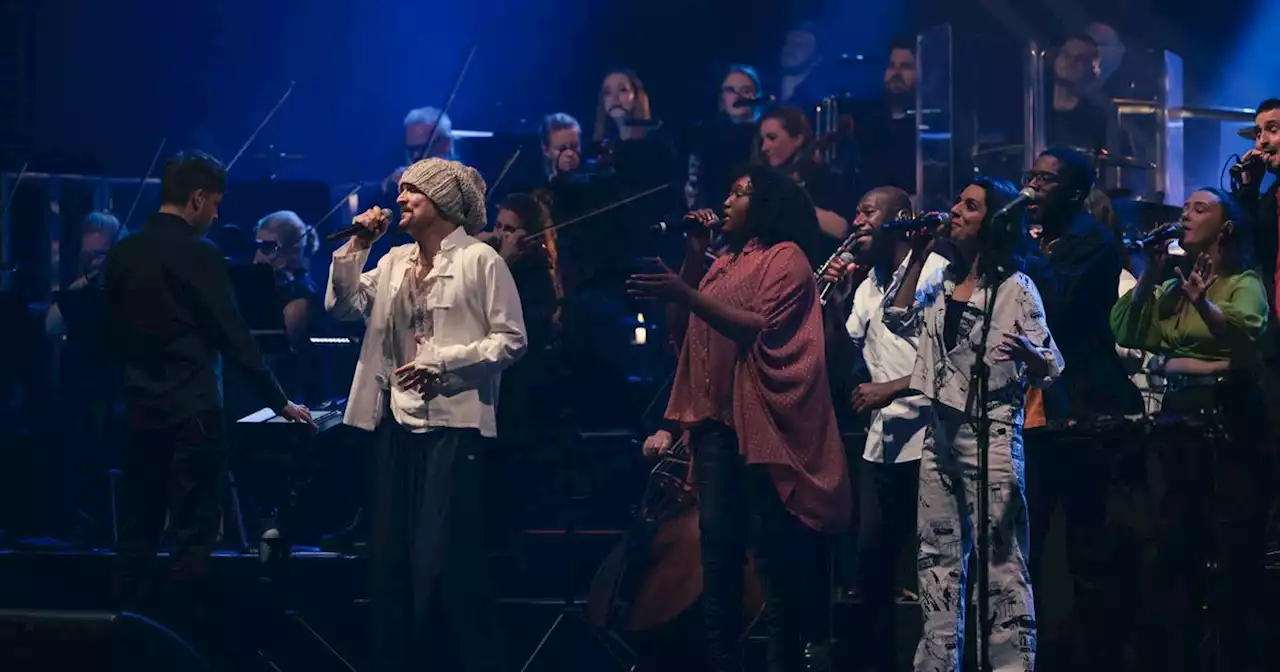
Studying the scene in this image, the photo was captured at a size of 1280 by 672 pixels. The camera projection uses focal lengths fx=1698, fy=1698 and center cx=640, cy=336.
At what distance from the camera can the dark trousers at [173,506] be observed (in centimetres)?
658

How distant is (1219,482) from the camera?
647 cm

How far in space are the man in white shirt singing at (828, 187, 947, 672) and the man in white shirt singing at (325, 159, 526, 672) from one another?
145cm

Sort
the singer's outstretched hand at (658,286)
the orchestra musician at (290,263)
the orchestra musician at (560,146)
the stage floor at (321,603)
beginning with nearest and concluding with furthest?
the singer's outstretched hand at (658,286) < the stage floor at (321,603) < the orchestra musician at (290,263) < the orchestra musician at (560,146)

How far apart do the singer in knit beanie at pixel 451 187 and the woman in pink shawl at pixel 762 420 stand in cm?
77

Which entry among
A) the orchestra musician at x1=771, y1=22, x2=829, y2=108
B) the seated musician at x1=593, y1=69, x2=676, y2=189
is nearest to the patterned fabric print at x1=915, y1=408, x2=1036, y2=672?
the seated musician at x1=593, y1=69, x2=676, y2=189

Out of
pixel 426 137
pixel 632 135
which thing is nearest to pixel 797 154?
pixel 632 135

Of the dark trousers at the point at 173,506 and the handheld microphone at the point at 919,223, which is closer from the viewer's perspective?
the handheld microphone at the point at 919,223

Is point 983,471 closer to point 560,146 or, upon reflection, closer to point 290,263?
point 560,146

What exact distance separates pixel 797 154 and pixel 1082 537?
2.67 m

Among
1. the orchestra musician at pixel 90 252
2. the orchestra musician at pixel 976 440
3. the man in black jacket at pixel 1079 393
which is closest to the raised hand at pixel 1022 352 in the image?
the orchestra musician at pixel 976 440

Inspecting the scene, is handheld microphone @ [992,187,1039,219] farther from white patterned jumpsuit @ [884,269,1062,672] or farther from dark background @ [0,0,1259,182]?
dark background @ [0,0,1259,182]

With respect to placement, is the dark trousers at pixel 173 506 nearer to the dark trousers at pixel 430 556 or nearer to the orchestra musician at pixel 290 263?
the dark trousers at pixel 430 556

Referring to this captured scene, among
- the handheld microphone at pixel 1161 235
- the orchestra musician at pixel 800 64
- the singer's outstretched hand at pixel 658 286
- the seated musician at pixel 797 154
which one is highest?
the orchestra musician at pixel 800 64

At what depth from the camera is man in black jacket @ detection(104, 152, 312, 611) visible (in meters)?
6.59
